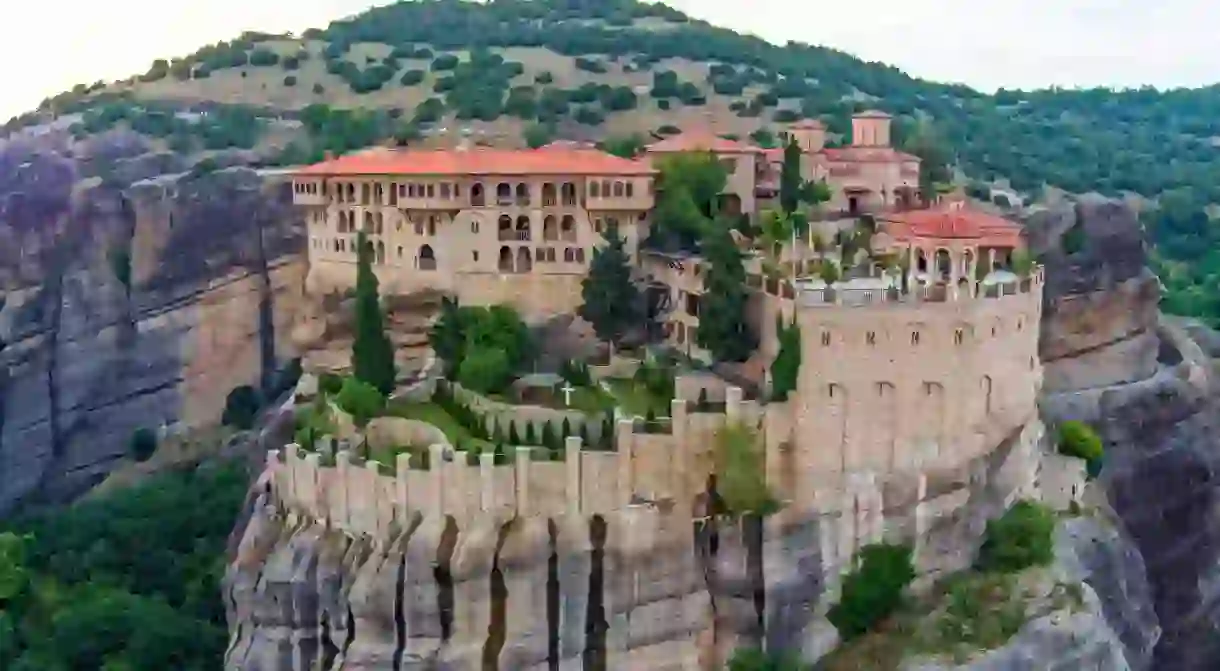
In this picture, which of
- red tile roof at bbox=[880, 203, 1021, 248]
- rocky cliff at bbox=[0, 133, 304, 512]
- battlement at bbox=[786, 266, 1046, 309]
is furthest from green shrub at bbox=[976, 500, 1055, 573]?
rocky cliff at bbox=[0, 133, 304, 512]

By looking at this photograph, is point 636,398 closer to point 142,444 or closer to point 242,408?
point 242,408

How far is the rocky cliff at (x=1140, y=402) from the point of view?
5156cm

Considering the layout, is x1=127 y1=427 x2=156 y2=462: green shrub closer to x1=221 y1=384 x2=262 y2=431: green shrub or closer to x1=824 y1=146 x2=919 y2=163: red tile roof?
x1=221 y1=384 x2=262 y2=431: green shrub

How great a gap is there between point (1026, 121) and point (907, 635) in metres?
99.7

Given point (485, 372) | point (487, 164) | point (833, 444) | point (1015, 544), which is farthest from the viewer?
point (487, 164)

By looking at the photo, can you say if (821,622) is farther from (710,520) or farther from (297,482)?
(297,482)

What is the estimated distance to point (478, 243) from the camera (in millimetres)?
47344

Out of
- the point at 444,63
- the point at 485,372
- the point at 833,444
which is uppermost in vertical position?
the point at 444,63

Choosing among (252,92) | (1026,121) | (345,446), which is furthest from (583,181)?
(1026,121)

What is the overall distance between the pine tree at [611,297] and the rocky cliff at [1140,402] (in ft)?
48.3

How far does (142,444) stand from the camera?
60.7 metres

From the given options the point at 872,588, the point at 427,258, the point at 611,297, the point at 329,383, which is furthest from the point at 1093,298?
the point at 329,383

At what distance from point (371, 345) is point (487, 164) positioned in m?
8.05

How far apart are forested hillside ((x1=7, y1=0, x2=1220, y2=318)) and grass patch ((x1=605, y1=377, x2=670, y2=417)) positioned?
3202 cm
